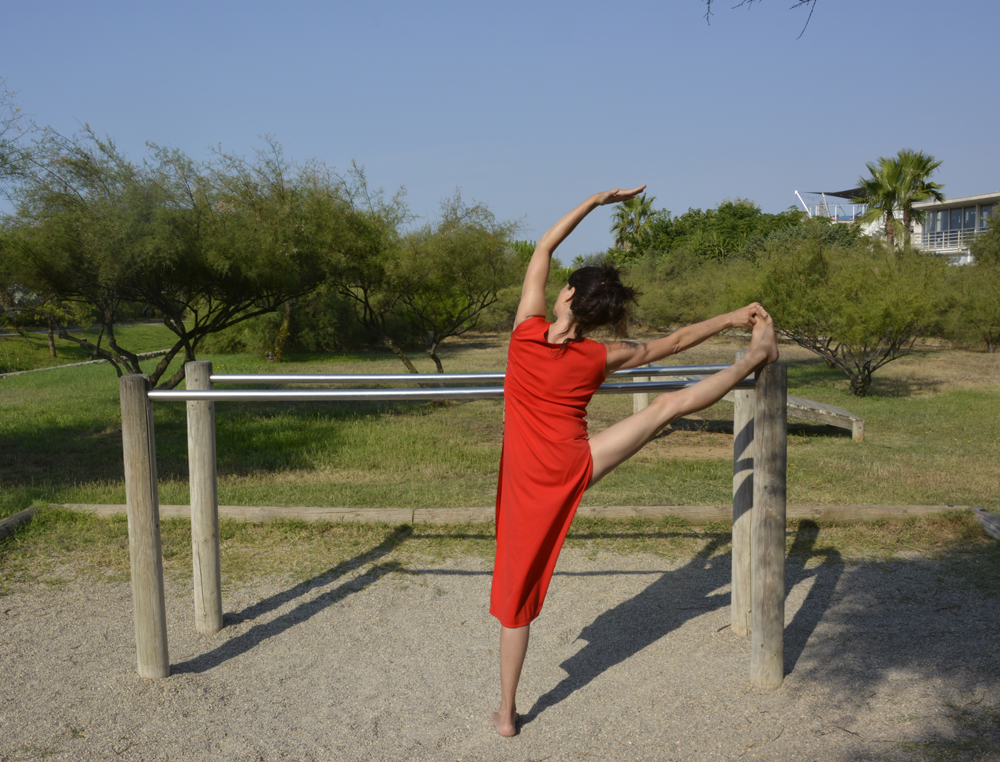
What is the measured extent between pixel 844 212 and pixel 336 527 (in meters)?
58.6

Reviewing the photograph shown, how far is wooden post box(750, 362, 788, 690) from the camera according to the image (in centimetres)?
294

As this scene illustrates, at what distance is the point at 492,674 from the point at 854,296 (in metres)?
13.0

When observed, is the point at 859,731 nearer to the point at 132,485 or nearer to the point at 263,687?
the point at 263,687

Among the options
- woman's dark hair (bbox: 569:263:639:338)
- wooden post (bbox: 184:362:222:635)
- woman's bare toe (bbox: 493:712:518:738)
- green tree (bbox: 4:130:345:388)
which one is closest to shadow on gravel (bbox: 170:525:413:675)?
wooden post (bbox: 184:362:222:635)

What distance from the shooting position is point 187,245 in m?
11.0

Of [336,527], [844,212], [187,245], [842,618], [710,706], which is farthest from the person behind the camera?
[844,212]

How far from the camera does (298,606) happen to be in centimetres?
386

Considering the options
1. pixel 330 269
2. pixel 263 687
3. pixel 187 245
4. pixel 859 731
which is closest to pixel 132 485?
pixel 263 687

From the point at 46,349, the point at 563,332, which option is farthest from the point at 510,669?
the point at 46,349

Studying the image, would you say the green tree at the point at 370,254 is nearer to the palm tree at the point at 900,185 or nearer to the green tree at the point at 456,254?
the green tree at the point at 456,254

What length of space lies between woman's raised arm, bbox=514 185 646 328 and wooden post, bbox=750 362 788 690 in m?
0.89

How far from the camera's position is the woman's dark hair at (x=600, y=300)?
2.46 metres

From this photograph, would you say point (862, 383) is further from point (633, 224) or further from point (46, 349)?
point (633, 224)

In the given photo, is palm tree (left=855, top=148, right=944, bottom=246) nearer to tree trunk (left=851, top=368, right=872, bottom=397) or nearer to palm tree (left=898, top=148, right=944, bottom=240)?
palm tree (left=898, top=148, right=944, bottom=240)
